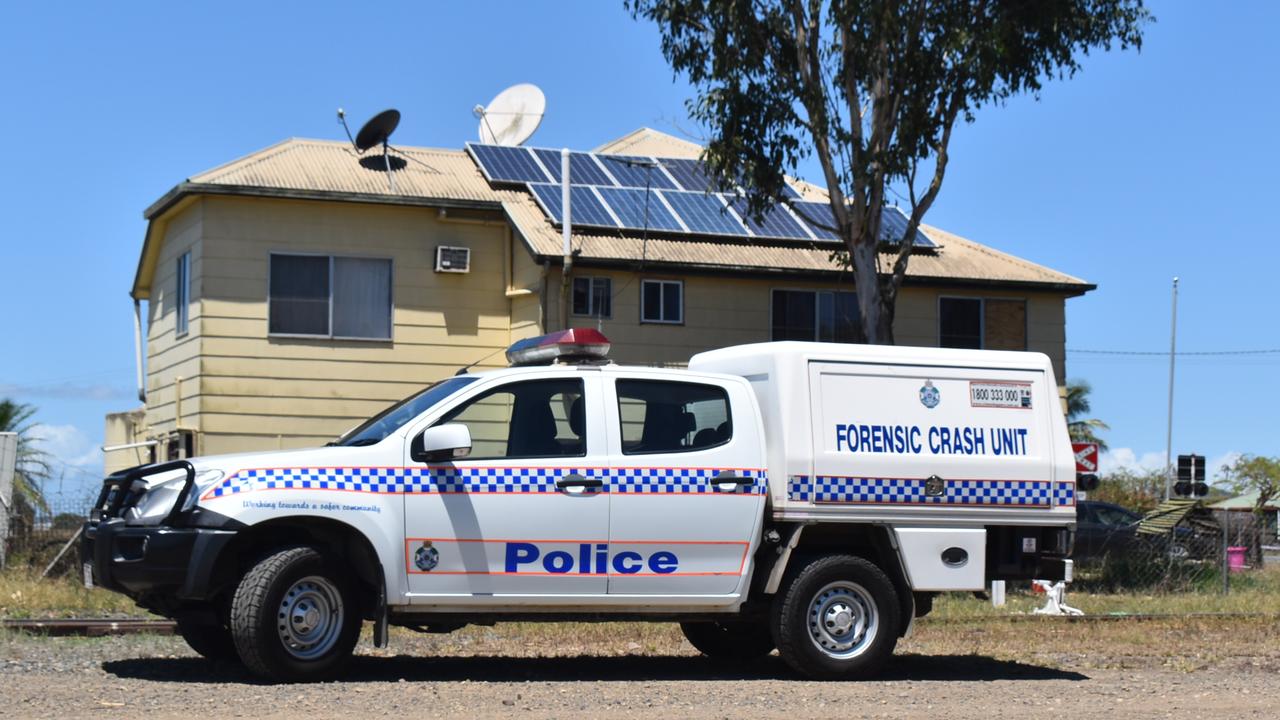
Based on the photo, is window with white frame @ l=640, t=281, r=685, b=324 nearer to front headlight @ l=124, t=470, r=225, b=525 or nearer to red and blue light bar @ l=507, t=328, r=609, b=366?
red and blue light bar @ l=507, t=328, r=609, b=366

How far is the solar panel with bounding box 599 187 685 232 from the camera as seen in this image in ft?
73.5

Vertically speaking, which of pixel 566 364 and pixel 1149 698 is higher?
pixel 566 364

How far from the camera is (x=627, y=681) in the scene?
9.85 meters

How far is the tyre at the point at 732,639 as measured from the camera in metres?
11.2

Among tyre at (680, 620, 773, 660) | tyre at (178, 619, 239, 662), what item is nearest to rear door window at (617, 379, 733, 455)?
tyre at (680, 620, 773, 660)

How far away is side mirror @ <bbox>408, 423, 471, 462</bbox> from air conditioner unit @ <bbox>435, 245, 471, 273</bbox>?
1267cm

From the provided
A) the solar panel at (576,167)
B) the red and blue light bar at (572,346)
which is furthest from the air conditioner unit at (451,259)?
the red and blue light bar at (572,346)

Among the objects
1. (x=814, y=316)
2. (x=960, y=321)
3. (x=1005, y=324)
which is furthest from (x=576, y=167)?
(x=1005, y=324)

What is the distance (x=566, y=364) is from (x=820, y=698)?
8.60ft

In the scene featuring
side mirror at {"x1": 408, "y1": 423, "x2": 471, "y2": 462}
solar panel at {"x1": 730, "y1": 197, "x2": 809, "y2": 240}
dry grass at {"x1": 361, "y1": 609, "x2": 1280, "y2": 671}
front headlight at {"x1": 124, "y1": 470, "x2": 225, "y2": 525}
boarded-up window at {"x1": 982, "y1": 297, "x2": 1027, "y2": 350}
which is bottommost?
dry grass at {"x1": 361, "y1": 609, "x2": 1280, "y2": 671}

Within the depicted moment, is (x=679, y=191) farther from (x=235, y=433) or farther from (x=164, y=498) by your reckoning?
(x=164, y=498)

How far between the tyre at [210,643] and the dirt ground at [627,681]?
13 cm

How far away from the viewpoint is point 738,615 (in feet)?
34.0

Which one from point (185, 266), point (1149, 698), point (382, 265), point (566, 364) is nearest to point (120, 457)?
point (185, 266)
